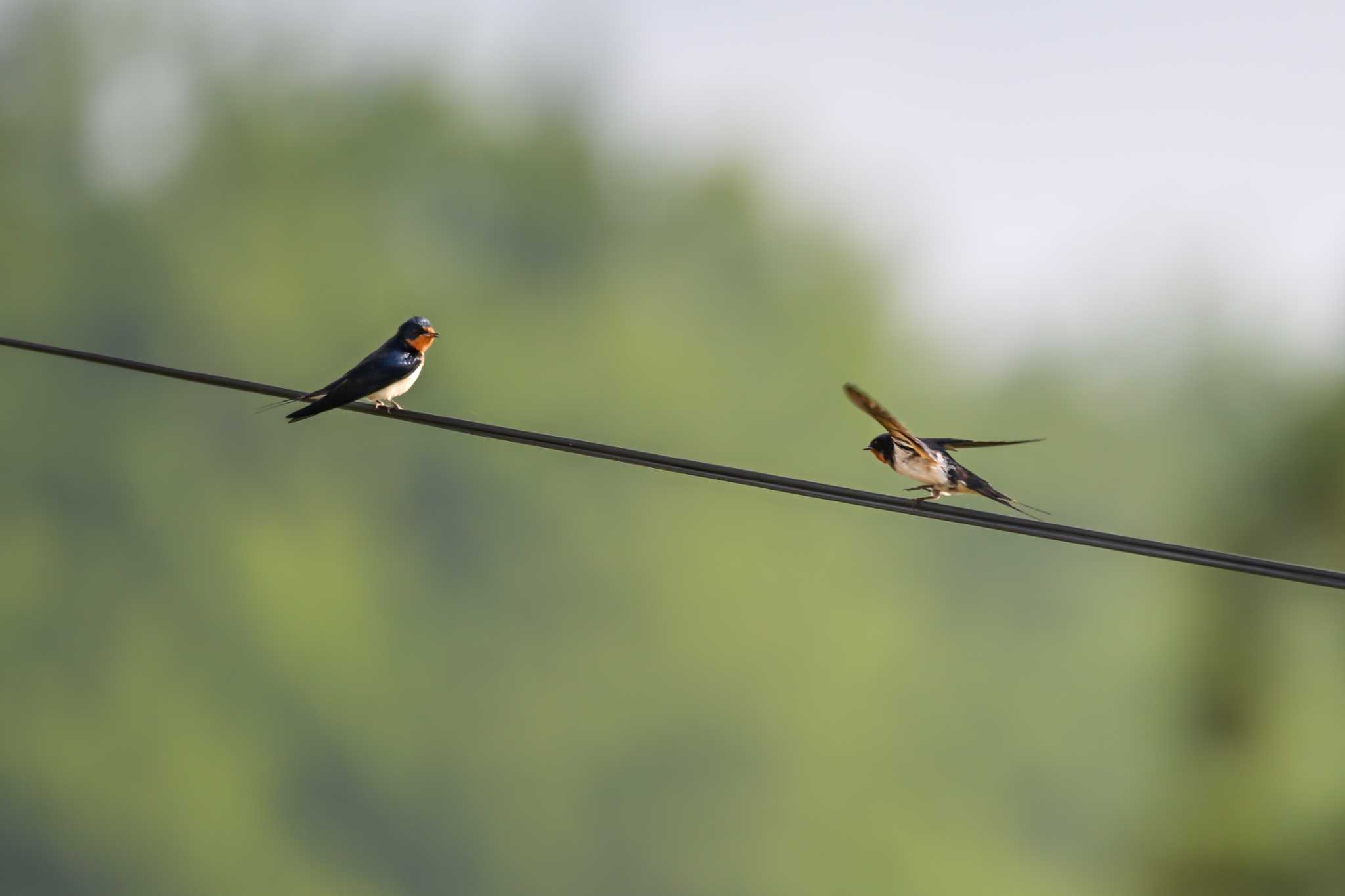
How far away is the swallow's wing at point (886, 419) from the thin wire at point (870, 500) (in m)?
0.19

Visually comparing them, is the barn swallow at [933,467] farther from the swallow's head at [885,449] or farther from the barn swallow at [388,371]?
the barn swallow at [388,371]

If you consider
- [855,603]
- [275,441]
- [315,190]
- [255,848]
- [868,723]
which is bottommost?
[255,848]

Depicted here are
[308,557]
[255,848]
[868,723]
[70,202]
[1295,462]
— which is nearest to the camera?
[1295,462]

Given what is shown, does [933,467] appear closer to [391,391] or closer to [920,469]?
[920,469]

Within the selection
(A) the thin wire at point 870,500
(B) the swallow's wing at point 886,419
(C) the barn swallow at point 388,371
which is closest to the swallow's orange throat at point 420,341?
(C) the barn swallow at point 388,371

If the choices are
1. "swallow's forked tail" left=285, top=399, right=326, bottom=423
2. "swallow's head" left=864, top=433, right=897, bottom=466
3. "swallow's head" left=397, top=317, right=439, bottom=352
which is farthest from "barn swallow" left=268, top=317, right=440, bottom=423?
"swallow's head" left=864, top=433, right=897, bottom=466

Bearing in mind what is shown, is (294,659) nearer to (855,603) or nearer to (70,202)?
(70,202)

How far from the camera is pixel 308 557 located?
3303 centimetres

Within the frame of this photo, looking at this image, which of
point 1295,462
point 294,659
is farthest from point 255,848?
point 1295,462

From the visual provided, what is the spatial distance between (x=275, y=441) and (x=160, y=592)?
4945mm

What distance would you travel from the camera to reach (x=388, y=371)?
5.33 m

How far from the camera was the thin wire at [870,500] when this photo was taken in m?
2.30

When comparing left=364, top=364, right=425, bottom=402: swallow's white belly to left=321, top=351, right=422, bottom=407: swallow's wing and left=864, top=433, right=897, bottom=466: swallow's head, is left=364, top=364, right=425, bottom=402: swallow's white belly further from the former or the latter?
left=864, top=433, right=897, bottom=466: swallow's head

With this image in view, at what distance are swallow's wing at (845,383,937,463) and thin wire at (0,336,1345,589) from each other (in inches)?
7.4
